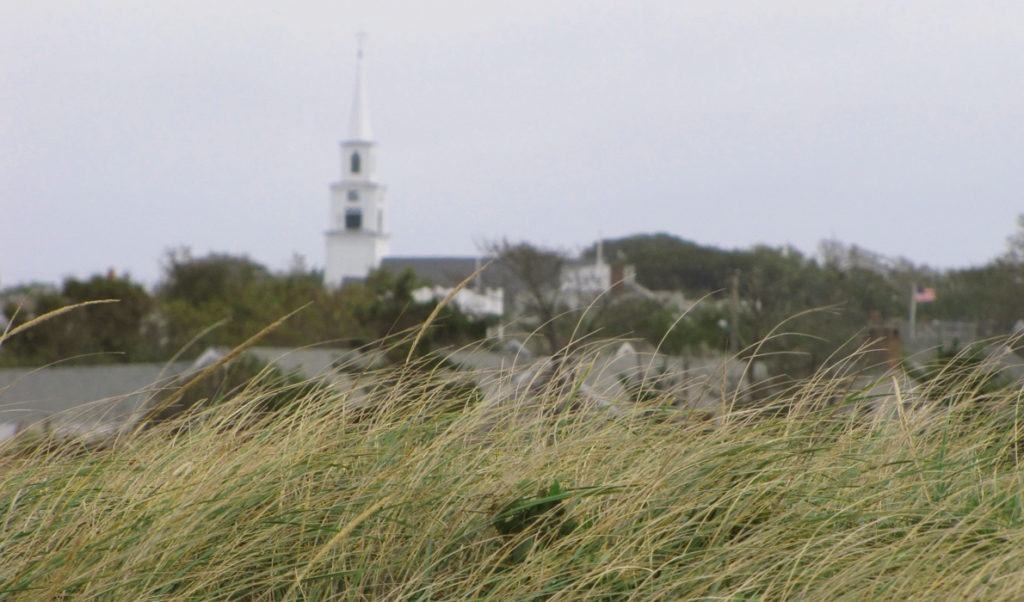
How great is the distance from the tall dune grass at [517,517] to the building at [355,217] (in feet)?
329

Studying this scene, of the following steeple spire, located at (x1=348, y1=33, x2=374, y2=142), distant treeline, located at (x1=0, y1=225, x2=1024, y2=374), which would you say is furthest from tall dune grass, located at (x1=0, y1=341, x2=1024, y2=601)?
steeple spire, located at (x1=348, y1=33, x2=374, y2=142)

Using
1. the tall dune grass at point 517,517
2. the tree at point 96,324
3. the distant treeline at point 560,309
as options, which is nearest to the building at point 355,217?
the distant treeline at point 560,309

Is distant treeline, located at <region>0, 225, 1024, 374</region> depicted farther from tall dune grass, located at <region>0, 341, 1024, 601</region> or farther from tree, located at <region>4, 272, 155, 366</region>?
tall dune grass, located at <region>0, 341, 1024, 601</region>

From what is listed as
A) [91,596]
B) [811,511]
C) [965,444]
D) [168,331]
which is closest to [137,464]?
[91,596]

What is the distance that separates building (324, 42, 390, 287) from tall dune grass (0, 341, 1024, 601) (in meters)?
100

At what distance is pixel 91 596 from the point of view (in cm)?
206

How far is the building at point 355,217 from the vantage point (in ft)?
335

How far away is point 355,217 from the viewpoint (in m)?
105

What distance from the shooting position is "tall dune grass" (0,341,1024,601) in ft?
6.89

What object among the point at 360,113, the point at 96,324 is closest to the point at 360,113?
the point at 360,113

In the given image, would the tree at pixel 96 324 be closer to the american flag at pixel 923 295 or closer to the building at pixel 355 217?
the american flag at pixel 923 295

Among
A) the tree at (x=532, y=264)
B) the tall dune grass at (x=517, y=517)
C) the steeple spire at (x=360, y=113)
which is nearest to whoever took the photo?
the tall dune grass at (x=517, y=517)

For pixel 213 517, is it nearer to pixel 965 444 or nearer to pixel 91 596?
pixel 91 596

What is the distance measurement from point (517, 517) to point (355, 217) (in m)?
105
